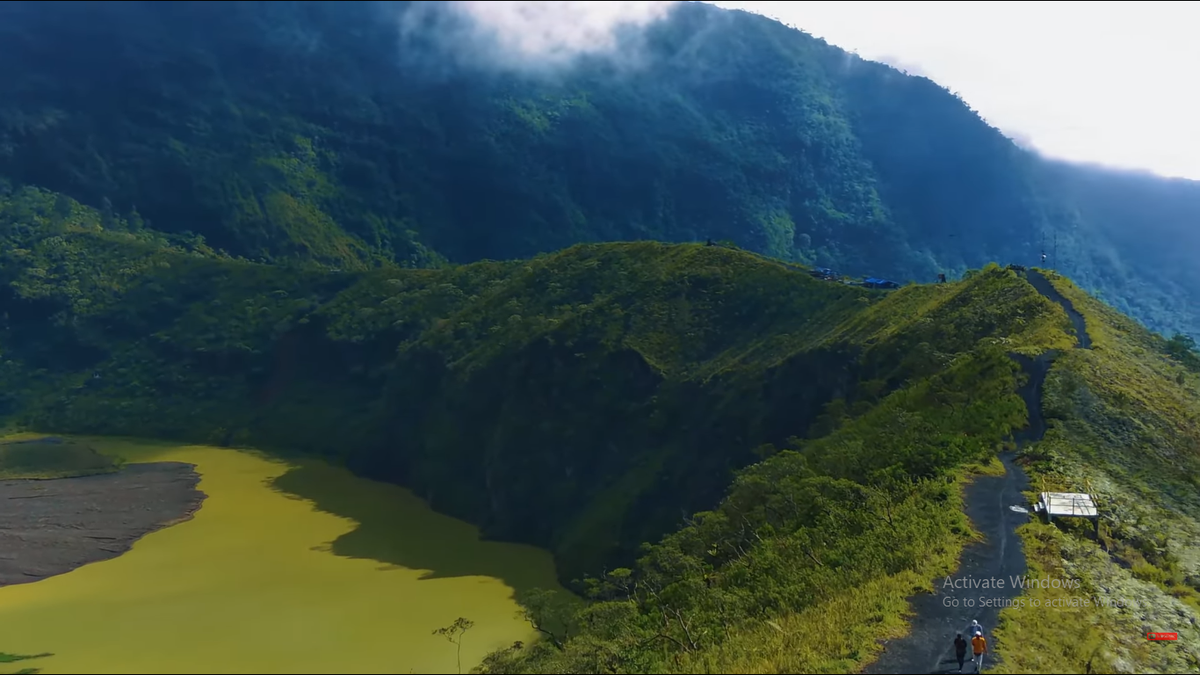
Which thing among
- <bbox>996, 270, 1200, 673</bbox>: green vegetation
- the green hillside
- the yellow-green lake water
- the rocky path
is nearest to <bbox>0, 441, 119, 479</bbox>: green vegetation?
the green hillside

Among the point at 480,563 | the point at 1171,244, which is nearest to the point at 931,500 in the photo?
the point at 480,563

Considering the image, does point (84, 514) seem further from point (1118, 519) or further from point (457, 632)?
point (1118, 519)

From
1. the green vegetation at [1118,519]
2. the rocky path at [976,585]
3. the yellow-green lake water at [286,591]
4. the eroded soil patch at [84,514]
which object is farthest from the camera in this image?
the eroded soil patch at [84,514]

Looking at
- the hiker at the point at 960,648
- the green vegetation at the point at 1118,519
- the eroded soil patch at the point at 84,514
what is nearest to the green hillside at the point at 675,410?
the green vegetation at the point at 1118,519

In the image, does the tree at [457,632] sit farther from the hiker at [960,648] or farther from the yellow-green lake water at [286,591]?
the hiker at [960,648]

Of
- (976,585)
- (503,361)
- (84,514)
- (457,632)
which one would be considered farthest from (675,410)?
(84,514)

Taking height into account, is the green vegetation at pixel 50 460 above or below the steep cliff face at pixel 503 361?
below
